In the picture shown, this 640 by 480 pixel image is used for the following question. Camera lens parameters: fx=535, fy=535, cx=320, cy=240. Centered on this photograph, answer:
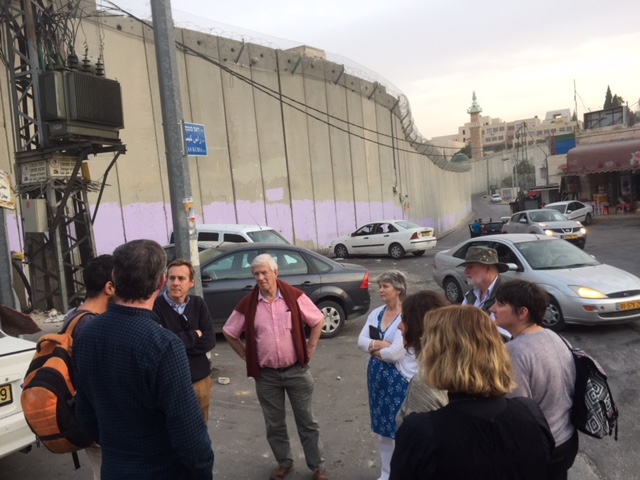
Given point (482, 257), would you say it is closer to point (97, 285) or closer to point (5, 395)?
point (97, 285)

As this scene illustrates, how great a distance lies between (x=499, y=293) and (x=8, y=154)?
13305 mm

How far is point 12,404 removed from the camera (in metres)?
4.00

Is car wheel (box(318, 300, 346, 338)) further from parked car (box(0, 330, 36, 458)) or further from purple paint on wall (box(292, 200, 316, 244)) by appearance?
purple paint on wall (box(292, 200, 316, 244))

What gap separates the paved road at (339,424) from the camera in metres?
4.31

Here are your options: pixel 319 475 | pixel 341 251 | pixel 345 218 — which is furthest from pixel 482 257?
pixel 345 218

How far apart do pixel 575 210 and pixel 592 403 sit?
30.5 m

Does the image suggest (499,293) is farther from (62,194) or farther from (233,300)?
(62,194)

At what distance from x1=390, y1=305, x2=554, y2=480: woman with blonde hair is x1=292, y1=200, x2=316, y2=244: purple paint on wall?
2038 cm

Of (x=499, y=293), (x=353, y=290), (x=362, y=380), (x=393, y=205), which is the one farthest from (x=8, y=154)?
(x=393, y=205)

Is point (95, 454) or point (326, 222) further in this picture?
point (326, 222)

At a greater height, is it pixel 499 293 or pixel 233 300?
pixel 499 293

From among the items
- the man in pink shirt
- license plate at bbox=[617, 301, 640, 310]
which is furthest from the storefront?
the man in pink shirt

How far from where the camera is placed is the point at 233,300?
27.3 ft

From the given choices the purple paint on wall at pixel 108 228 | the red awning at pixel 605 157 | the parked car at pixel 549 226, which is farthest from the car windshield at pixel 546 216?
the purple paint on wall at pixel 108 228
